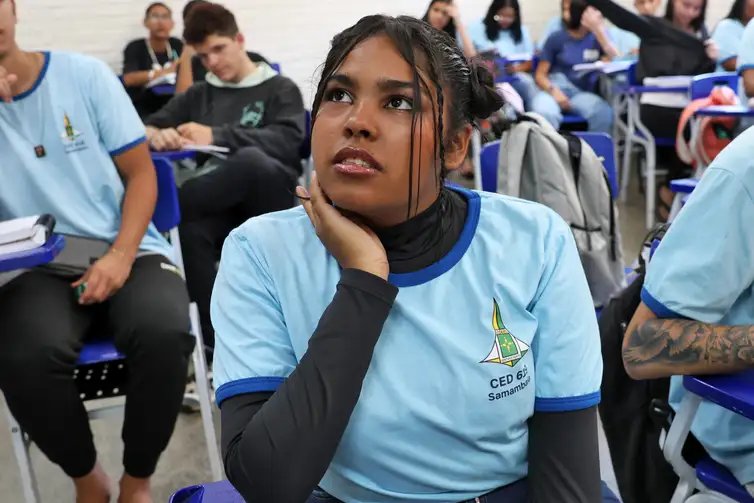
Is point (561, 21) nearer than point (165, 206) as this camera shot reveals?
No

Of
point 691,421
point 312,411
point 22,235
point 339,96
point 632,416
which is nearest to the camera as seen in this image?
point 312,411

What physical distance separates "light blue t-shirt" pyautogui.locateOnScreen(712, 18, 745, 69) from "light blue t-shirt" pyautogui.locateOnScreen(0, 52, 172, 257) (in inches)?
147

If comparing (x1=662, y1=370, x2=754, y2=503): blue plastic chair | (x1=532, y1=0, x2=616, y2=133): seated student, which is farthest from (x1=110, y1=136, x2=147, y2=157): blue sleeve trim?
(x1=532, y1=0, x2=616, y2=133): seated student

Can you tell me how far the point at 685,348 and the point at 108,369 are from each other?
1.42 m

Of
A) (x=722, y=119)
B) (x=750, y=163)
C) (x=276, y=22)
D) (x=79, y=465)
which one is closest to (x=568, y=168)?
(x=722, y=119)

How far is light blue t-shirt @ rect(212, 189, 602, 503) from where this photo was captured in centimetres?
81

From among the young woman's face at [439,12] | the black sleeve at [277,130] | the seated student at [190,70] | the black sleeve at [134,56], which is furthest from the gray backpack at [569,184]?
the black sleeve at [134,56]

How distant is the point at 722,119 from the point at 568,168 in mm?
787

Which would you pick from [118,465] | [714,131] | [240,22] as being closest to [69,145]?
[118,465]

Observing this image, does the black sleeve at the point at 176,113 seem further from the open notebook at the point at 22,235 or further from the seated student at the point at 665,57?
the seated student at the point at 665,57

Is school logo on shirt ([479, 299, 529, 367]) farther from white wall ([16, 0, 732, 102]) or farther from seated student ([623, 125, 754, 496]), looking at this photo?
white wall ([16, 0, 732, 102])

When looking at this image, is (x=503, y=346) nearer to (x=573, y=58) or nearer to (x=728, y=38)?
(x=728, y=38)

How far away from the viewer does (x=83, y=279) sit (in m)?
1.68

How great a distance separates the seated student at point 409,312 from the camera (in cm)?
80
